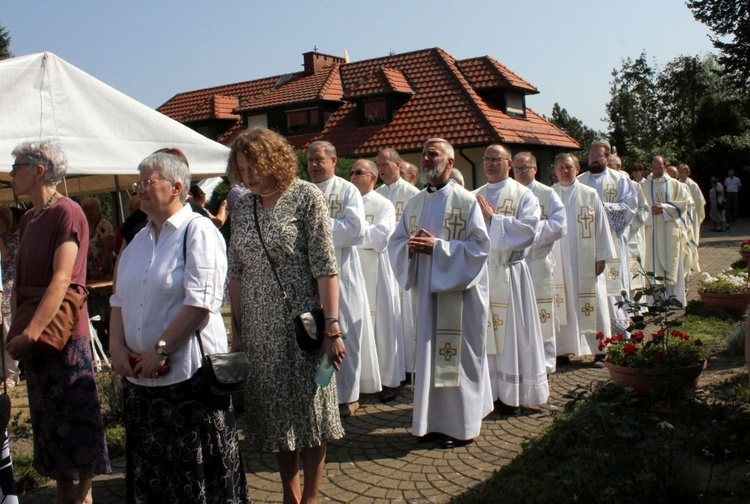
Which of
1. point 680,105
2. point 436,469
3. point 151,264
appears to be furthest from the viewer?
point 680,105

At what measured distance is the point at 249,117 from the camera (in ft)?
106

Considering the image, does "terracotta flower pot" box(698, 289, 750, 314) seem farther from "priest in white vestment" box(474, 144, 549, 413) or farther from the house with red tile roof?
the house with red tile roof

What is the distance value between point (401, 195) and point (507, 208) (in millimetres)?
1587

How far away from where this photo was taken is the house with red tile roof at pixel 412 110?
27234 mm

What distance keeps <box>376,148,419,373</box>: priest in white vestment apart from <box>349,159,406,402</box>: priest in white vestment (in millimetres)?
247

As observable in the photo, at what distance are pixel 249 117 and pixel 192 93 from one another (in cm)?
635

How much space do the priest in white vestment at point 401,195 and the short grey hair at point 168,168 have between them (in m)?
4.11

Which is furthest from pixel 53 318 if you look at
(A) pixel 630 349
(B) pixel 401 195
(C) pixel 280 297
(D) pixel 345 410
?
(B) pixel 401 195

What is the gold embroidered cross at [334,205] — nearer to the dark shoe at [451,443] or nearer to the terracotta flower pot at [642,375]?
the dark shoe at [451,443]

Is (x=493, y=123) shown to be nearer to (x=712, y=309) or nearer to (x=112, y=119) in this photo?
(x=712, y=309)

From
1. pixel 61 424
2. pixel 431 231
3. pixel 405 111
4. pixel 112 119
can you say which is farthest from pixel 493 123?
pixel 61 424

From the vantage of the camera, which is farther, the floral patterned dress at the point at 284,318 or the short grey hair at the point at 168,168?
the floral patterned dress at the point at 284,318

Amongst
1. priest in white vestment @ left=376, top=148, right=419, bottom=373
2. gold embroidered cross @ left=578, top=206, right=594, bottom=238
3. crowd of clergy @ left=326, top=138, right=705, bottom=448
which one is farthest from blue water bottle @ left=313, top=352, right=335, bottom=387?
gold embroidered cross @ left=578, top=206, right=594, bottom=238

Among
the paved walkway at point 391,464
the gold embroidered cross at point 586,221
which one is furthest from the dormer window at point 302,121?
the paved walkway at point 391,464
